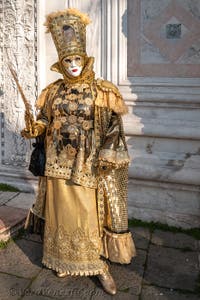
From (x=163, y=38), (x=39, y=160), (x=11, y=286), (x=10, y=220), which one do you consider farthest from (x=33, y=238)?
(x=163, y=38)

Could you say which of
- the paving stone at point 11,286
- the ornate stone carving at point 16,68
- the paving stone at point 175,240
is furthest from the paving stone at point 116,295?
the ornate stone carving at point 16,68

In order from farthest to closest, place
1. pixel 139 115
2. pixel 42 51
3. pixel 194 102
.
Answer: pixel 42 51
pixel 139 115
pixel 194 102

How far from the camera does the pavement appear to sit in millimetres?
2719

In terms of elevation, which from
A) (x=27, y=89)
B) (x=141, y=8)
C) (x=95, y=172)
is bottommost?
(x=95, y=172)

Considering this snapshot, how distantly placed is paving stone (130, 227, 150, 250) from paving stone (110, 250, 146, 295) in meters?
0.24

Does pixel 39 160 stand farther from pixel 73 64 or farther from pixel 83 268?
pixel 83 268

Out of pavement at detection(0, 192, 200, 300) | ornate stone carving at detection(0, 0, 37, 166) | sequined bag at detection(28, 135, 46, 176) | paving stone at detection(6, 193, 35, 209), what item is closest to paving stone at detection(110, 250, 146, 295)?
pavement at detection(0, 192, 200, 300)

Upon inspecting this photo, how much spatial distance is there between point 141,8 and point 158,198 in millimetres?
2364

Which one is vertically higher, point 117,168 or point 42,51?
point 42,51

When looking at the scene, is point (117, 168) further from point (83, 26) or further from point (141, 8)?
point (141, 8)

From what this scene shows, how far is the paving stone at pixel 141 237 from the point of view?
11.7 ft

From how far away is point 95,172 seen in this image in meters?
2.66

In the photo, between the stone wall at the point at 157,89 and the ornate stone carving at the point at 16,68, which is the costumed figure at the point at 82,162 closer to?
the stone wall at the point at 157,89

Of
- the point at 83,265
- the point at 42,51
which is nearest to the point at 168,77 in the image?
the point at 42,51
